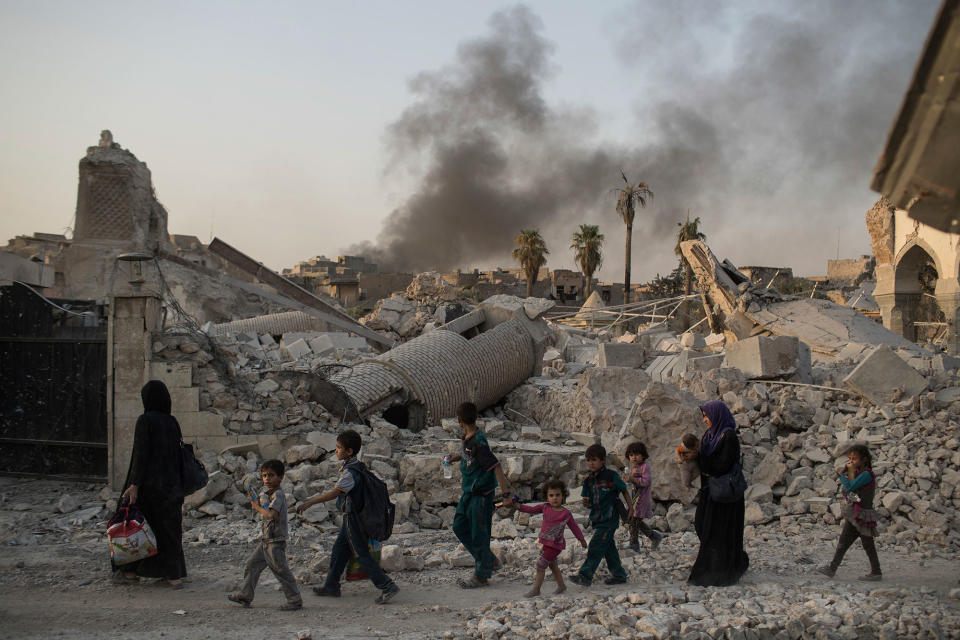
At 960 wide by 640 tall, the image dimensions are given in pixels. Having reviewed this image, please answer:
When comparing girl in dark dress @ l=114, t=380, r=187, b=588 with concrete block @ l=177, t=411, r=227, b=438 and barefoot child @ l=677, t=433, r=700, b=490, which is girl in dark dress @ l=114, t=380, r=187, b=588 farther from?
barefoot child @ l=677, t=433, r=700, b=490

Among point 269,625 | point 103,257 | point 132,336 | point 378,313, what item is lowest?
point 269,625

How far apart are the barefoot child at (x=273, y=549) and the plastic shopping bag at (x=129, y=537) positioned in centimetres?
73

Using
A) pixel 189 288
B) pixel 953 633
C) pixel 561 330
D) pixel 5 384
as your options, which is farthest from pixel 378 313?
pixel 953 633

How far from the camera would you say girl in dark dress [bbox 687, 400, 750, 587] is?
13.7 ft

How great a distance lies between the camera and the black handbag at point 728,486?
13.6 feet

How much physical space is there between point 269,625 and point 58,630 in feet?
3.58

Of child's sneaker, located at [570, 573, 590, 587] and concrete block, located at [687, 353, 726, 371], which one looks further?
concrete block, located at [687, 353, 726, 371]

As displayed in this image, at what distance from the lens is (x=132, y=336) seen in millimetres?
6535

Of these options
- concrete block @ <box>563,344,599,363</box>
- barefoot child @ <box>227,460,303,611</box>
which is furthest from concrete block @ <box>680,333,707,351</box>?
barefoot child @ <box>227,460,303,611</box>

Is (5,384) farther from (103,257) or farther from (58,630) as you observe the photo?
(103,257)

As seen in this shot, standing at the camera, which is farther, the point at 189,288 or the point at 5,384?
the point at 189,288

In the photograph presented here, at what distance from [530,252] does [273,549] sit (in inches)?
1420

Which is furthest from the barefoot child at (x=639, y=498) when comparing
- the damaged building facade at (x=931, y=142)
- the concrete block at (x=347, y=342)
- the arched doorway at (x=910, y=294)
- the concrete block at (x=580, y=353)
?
the arched doorway at (x=910, y=294)

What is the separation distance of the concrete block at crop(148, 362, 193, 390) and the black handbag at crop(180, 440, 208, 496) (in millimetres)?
2145
